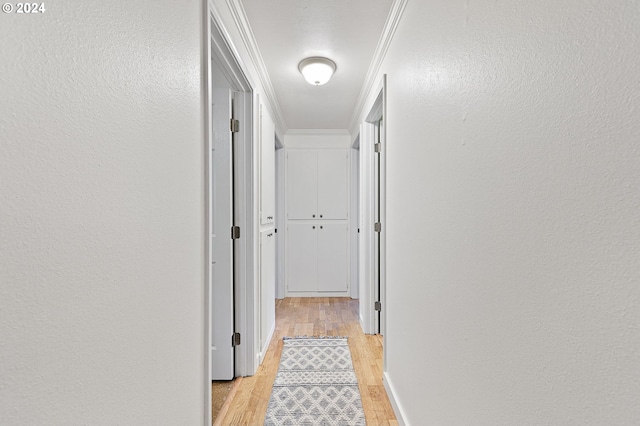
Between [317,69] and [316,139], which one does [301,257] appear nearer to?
[316,139]

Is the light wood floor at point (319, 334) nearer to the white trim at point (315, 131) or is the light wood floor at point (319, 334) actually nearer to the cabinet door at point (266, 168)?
the cabinet door at point (266, 168)

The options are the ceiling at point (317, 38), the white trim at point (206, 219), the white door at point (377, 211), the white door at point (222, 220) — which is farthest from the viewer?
the white door at point (377, 211)

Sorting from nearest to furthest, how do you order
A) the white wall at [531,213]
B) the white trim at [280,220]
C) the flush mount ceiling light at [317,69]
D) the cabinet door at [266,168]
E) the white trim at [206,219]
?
the white wall at [531,213]
the white trim at [206,219]
the flush mount ceiling light at [317,69]
the cabinet door at [266,168]
the white trim at [280,220]

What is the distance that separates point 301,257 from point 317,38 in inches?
123

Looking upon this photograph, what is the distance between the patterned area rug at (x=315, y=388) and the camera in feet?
6.48

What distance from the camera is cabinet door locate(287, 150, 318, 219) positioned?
15.9ft

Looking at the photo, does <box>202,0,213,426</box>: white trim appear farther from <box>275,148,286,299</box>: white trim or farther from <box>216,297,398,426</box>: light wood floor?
<box>275,148,286,299</box>: white trim

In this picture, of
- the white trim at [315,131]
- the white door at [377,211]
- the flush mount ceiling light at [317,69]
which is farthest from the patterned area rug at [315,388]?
the white trim at [315,131]

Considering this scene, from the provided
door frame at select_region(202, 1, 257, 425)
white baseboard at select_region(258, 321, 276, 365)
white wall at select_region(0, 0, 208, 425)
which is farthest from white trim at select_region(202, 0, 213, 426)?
white baseboard at select_region(258, 321, 276, 365)

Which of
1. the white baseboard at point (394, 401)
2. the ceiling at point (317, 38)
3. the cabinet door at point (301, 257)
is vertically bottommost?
the white baseboard at point (394, 401)

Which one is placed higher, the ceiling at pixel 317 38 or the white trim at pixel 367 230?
the ceiling at pixel 317 38

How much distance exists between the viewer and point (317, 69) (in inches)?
104

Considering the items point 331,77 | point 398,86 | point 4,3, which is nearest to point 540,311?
point 4,3

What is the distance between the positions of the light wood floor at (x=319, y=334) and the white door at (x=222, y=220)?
37 centimetres
